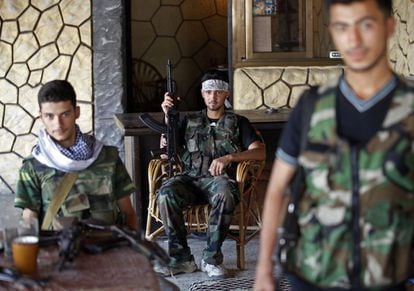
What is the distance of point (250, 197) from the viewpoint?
4656 mm

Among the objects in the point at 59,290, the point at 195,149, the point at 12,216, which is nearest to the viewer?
the point at 59,290

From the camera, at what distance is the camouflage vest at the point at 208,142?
14.9 ft

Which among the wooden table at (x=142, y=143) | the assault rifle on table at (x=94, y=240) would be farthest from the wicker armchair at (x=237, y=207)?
the assault rifle on table at (x=94, y=240)

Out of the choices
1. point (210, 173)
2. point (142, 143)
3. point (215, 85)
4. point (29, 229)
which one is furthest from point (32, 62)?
point (29, 229)

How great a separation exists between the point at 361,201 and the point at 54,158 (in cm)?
137

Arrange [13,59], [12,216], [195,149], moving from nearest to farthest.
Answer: [195,149] < [12,216] < [13,59]

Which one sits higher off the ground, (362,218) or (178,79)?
(178,79)

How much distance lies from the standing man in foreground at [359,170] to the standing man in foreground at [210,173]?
249 centimetres

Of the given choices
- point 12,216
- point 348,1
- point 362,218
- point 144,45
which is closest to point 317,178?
point 362,218

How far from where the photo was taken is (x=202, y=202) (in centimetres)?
446

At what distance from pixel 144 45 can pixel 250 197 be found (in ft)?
13.8

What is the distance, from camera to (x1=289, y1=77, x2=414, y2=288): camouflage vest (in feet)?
5.75

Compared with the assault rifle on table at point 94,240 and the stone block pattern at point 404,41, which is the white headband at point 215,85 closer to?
the stone block pattern at point 404,41

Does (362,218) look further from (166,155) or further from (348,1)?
(166,155)
